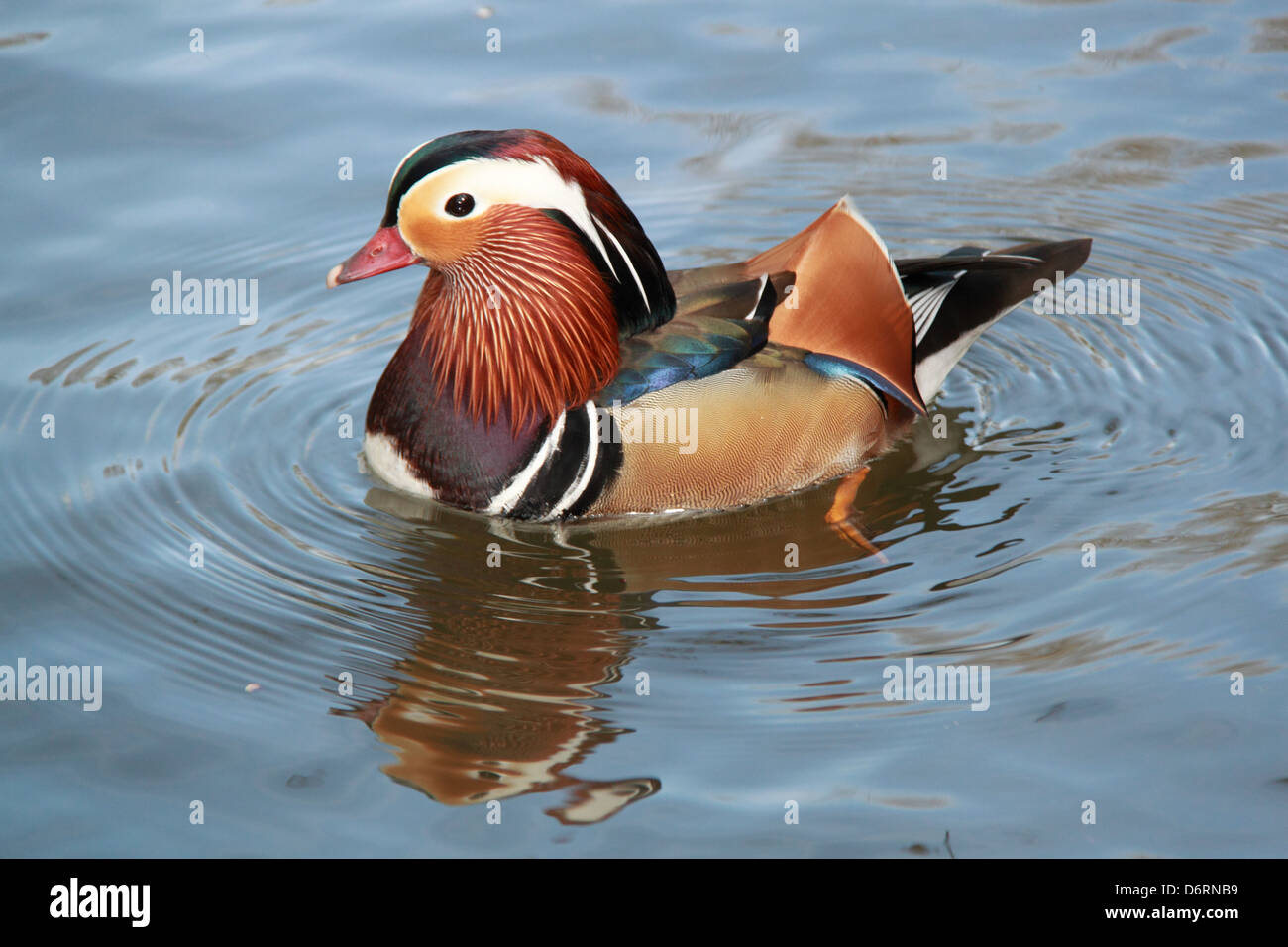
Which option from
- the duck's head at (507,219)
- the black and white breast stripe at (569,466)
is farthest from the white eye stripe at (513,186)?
the black and white breast stripe at (569,466)

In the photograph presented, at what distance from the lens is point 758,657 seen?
5164 millimetres

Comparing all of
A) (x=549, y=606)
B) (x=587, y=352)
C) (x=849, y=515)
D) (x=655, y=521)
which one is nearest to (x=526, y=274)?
(x=587, y=352)

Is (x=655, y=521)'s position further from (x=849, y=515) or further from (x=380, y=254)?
(x=380, y=254)

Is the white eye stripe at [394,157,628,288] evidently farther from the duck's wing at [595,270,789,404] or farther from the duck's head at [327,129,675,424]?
the duck's wing at [595,270,789,404]

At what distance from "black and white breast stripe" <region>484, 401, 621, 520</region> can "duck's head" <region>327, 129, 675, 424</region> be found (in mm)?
93

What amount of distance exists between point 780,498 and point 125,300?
353 cm

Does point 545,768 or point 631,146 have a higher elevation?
point 631,146

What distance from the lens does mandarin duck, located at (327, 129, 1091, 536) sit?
18.9 ft

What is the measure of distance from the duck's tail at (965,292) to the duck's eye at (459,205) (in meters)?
1.92

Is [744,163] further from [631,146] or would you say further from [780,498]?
[780,498]

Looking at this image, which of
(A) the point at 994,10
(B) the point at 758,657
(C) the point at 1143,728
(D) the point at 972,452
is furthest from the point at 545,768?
(A) the point at 994,10

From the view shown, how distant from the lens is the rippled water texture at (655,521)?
461 cm

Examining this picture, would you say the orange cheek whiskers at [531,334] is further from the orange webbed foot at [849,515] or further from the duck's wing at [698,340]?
the orange webbed foot at [849,515]

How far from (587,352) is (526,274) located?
379mm
